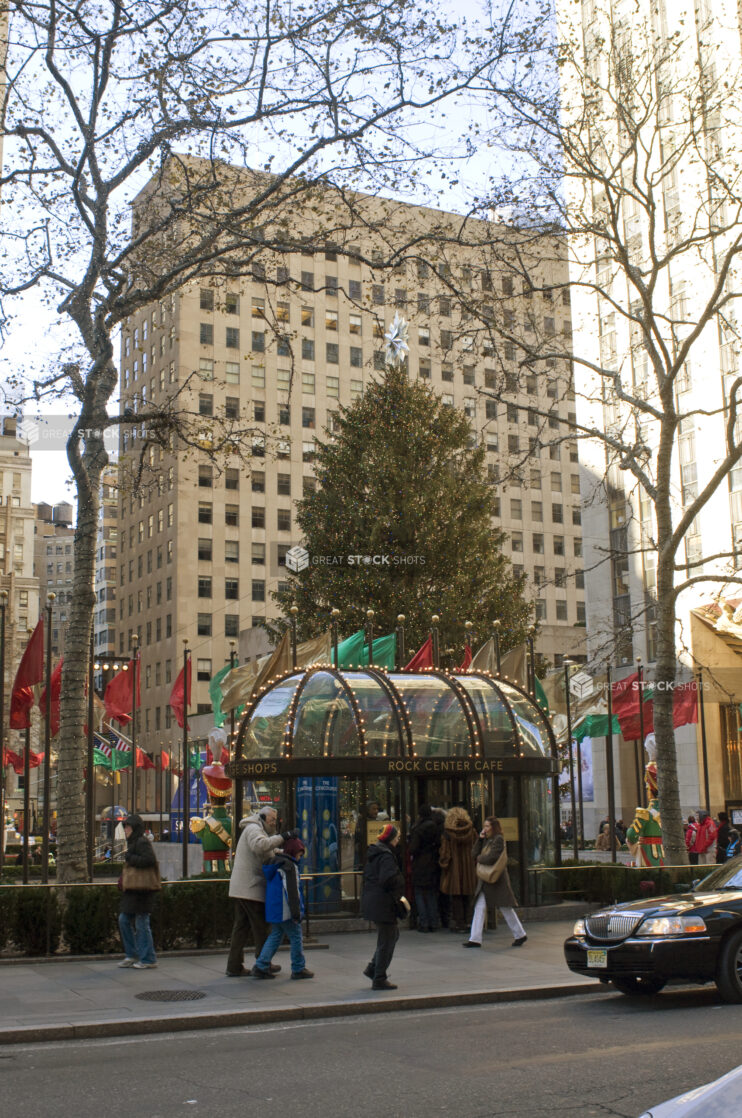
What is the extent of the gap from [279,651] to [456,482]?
50.0 ft

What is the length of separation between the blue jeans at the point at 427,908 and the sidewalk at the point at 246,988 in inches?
50.8

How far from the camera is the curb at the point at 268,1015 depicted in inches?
415

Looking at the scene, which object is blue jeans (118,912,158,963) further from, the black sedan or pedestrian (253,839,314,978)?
the black sedan

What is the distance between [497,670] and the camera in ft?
79.3

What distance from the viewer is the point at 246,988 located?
12789 mm

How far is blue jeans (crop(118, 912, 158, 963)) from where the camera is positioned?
14.2 meters

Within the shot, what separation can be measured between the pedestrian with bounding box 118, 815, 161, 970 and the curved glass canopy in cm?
419

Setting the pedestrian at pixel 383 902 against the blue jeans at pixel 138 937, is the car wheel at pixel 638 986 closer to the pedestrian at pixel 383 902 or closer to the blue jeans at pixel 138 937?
the pedestrian at pixel 383 902

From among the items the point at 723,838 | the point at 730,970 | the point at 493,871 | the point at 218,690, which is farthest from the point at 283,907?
the point at 218,690

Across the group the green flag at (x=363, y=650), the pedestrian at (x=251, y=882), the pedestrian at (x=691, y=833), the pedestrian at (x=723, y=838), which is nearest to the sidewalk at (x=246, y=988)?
the pedestrian at (x=251, y=882)

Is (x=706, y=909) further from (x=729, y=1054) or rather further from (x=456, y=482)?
(x=456, y=482)

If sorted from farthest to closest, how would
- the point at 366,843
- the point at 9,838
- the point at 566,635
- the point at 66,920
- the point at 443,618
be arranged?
1. the point at 566,635
2. the point at 9,838
3. the point at 443,618
4. the point at 366,843
5. the point at 66,920

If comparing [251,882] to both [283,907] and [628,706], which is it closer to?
[283,907]

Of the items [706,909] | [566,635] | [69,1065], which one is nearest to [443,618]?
[706,909]
